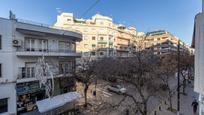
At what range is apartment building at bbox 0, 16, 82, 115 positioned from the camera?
14195 mm

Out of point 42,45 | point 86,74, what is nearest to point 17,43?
point 42,45

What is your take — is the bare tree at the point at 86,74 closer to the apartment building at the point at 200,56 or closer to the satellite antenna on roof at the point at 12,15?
the satellite antenna on roof at the point at 12,15

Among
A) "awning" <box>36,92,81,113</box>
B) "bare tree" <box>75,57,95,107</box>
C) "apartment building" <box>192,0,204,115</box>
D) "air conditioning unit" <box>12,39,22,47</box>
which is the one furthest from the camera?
"bare tree" <box>75,57,95,107</box>

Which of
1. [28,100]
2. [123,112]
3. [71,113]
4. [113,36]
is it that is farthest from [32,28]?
[113,36]

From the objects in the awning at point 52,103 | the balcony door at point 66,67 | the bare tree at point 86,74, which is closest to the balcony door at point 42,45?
the balcony door at point 66,67

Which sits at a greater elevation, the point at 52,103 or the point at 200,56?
the point at 200,56

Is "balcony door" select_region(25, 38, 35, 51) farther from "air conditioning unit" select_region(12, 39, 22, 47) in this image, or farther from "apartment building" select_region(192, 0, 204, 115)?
"apartment building" select_region(192, 0, 204, 115)

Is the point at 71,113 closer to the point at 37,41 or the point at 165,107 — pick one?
the point at 37,41

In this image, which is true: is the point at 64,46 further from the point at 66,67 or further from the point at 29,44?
the point at 29,44

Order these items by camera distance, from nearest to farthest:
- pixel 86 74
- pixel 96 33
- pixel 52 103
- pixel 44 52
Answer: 1. pixel 52 103
2. pixel 44 52
3. pixel 86 74
4. pixel 96 33

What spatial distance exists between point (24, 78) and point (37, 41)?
13.1 ft

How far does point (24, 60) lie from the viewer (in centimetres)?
1582

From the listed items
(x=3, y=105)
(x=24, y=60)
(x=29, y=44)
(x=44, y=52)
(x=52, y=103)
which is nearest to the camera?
(x=52, y=103)

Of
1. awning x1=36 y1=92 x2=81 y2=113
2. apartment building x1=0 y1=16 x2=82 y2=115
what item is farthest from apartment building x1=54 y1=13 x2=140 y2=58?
awning x1=36 y1=92 x2=81 y2=113
